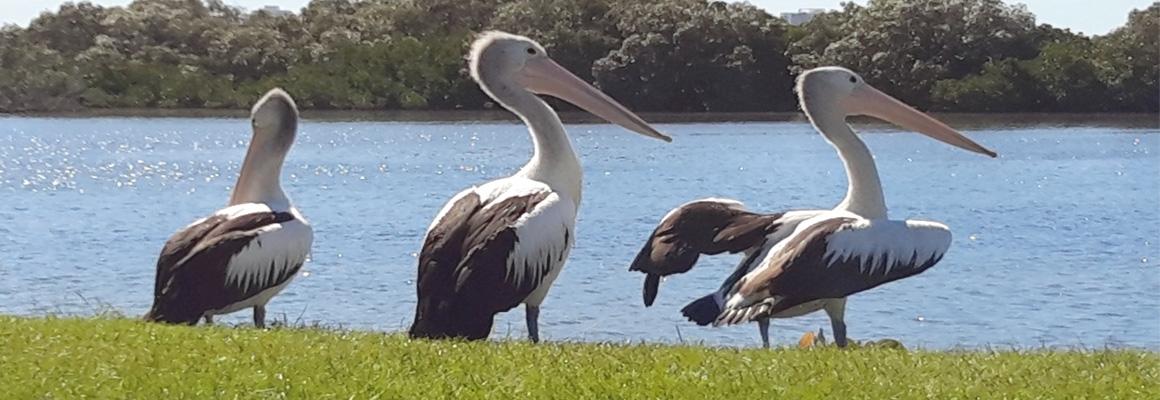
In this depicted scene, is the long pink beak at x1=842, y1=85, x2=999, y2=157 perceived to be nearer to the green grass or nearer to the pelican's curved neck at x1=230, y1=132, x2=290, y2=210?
the green grass

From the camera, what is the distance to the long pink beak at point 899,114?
9.13m

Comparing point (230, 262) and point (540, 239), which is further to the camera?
point (230, 262)

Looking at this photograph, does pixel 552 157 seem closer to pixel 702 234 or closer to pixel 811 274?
pixel 702 234

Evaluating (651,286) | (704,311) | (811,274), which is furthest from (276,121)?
(811,274)

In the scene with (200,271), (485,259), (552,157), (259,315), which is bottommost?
(259,315)

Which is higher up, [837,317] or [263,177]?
[263,177]

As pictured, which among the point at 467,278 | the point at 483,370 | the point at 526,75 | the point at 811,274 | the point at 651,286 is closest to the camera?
the point at 483,370

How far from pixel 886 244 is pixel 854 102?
1.47 m

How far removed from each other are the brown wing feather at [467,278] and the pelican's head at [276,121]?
249 cm

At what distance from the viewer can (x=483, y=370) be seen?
19.8ft

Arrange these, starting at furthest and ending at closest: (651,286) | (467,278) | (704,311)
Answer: (651,286), (704,311), (467,278)

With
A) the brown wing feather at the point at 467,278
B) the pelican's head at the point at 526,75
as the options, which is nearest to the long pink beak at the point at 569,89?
the pelican's head at the point at 526,75

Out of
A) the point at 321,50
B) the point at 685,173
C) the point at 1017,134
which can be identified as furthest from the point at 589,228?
the point at 321,50

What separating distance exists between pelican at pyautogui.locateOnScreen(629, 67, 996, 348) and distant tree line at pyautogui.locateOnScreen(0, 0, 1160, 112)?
40581 millimetres
